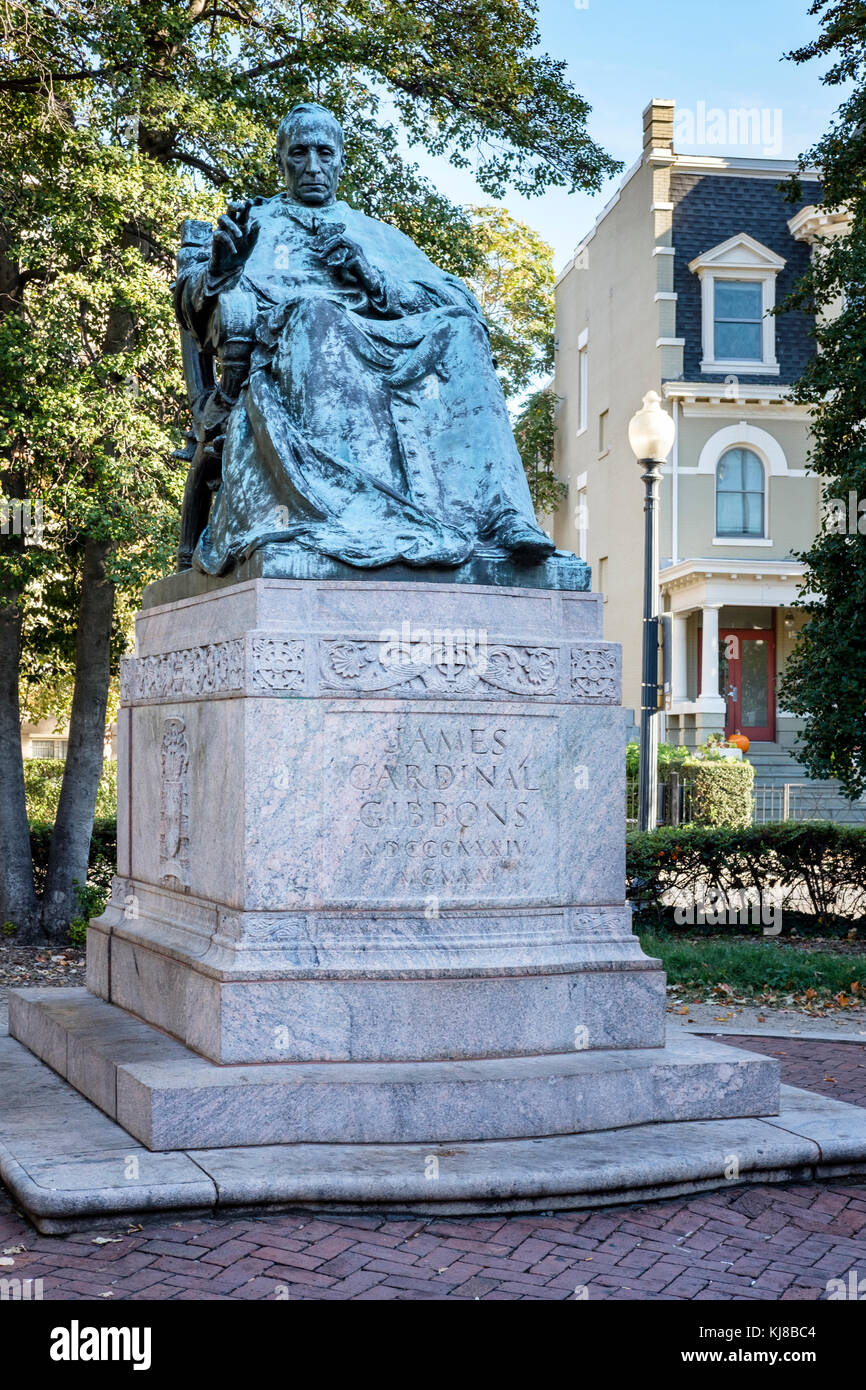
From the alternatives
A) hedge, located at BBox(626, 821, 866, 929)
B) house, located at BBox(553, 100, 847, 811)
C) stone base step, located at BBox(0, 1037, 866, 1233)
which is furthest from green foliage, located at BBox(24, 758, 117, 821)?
stone base step, located at BBox(0, 1037, 866, 1233)

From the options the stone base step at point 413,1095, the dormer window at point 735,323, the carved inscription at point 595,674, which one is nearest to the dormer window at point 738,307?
the dormer window at point 735,323

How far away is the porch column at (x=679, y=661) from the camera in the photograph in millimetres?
28953

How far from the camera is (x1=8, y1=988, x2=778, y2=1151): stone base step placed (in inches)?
218

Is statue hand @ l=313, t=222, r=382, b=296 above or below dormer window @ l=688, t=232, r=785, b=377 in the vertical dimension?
below

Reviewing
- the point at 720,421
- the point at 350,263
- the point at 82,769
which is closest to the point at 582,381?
the point at 720,421

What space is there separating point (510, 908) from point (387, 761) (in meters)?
0.84

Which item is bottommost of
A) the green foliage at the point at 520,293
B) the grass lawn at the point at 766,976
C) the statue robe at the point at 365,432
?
the grass lawn at the point at 766,976

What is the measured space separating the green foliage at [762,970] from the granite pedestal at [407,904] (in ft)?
16.8

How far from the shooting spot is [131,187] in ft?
41.3

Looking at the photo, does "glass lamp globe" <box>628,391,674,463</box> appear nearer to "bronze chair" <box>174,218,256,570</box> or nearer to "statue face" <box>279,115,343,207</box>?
"bronze chair" <box>174,218,256,570</box>

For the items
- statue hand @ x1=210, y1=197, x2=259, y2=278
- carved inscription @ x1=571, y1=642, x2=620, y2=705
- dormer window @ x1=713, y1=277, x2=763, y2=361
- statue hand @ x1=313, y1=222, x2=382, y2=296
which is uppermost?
dormer window @ x1=713, y1=277, x2=763, y2=361

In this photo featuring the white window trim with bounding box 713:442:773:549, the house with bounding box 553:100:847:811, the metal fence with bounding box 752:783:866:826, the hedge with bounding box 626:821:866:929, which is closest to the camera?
the hedge with bounding box 626:821:866:929

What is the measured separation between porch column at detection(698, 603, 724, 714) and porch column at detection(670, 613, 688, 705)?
4.04 feet

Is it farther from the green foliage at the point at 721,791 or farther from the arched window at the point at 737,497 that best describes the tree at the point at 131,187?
the arched window at the point at 737,497
